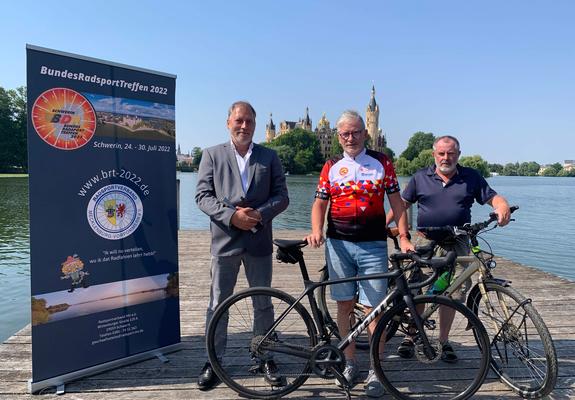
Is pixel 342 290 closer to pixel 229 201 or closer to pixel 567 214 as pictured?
pixel 229 201

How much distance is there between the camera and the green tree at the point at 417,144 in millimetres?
110250

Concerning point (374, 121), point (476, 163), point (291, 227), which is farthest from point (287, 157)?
point (291, 227)

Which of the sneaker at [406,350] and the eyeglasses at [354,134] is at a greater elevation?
the eyeglasses at [354,134]

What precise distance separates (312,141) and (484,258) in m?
104

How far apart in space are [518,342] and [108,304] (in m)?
3.08

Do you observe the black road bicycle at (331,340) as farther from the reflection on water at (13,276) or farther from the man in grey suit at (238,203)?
the reflection on water at (13,276)

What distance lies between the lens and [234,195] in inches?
115

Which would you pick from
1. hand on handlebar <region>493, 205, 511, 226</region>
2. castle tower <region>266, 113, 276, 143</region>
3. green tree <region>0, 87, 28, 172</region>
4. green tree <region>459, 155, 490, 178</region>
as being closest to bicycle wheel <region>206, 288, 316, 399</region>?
→ hand on handlebar <region>493, 205, 511, 226</region>

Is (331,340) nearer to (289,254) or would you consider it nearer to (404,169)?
(289,254)

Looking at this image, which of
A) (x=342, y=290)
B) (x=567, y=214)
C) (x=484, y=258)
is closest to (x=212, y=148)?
(x=342, y=290)

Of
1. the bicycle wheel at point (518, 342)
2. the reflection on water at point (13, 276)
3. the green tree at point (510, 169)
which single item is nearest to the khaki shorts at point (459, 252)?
the bicycle wheel at point (518, 342)

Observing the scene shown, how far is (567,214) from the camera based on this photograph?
25.0 meters

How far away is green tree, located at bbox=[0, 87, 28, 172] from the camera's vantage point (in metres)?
55.7

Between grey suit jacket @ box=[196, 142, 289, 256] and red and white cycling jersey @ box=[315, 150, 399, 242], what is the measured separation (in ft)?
1.43
